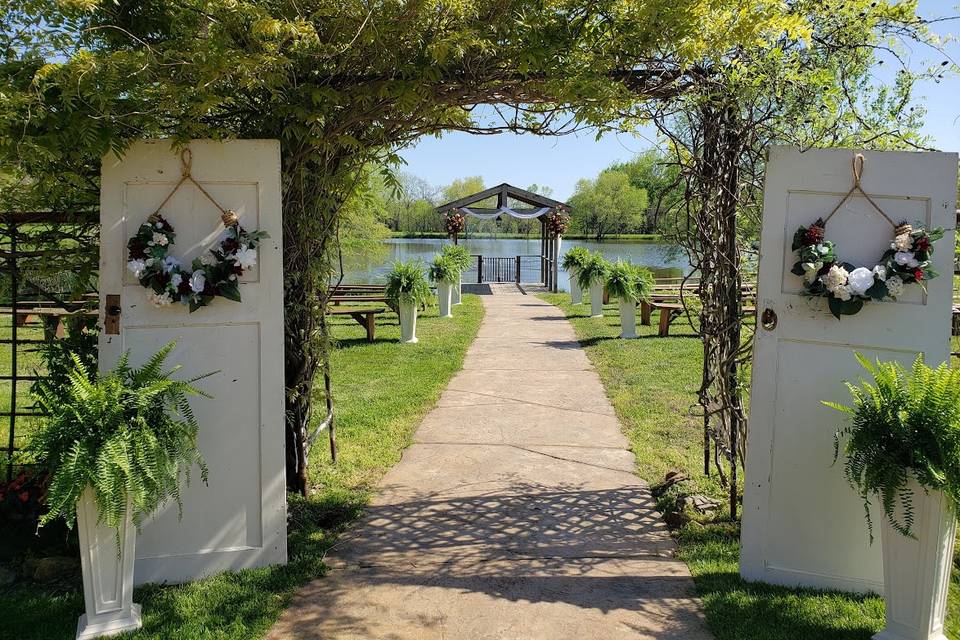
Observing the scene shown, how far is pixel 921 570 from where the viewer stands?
2.69 meters

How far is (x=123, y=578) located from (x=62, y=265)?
6.20 ft

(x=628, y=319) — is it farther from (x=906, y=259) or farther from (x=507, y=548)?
(x=906, y=259)

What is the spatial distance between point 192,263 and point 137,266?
24cm

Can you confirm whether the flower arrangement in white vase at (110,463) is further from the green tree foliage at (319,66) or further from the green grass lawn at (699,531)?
the green grass lawn at (699,531)

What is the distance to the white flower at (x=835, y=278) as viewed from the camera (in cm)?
304

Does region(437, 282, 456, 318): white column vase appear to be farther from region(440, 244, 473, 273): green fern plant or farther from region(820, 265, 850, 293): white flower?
region(820, 265, 850, 293): white flower

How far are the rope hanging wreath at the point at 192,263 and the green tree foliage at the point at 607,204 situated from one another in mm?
29804

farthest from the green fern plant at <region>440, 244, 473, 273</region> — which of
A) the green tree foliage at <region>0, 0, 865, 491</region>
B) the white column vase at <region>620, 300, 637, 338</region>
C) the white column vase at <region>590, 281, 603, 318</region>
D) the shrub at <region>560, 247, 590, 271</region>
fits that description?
the green tree foliage at <region>0, 0, 865, 491</region>

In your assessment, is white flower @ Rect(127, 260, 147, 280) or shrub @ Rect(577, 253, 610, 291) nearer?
white flower @ Rect(127, 260, 147, 280)

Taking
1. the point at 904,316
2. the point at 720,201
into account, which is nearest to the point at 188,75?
the point at 720,201

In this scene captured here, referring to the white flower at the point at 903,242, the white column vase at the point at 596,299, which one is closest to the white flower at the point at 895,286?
the white flower at the point at 903,242

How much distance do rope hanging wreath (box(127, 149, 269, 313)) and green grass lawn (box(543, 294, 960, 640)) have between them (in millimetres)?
2716

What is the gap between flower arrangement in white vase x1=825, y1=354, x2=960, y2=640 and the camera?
255cm

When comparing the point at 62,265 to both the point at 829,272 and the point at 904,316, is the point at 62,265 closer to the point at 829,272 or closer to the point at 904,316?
the point at 829,272
